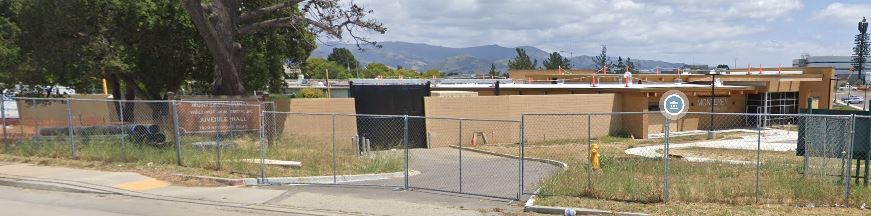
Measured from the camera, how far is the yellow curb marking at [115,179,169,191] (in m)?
12.9

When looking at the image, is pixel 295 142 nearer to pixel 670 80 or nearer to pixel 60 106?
pixel 60 106

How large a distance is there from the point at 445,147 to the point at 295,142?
39.7 ft

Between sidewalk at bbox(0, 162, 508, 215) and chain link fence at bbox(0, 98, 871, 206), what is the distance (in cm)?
109

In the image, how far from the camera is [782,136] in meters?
32.0

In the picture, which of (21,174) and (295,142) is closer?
(21,174)

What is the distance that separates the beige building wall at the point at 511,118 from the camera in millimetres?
30516

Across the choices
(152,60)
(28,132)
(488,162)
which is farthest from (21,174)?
(488,162)

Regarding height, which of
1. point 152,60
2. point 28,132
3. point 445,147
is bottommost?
point 445,147

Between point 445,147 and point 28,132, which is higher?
point 28,132

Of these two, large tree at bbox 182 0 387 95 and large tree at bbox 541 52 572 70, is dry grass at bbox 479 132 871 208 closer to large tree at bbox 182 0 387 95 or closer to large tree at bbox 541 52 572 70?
large tree at bbox 182 0 387 95

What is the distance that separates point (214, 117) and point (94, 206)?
724 cm

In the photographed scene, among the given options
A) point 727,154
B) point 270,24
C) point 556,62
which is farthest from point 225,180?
point 556,62

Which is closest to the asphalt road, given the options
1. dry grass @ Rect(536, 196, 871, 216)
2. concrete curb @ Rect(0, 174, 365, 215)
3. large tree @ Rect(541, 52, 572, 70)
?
concrete curb @ Rect(0, 174, 365, 215)

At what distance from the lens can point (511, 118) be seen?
33.2m
